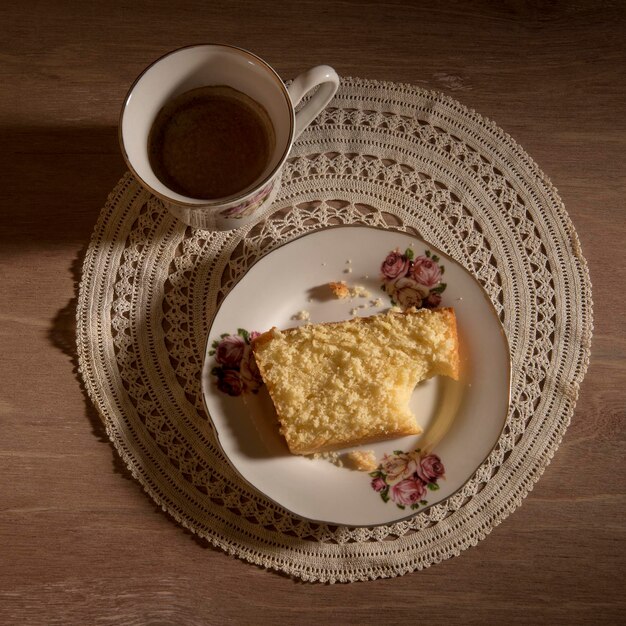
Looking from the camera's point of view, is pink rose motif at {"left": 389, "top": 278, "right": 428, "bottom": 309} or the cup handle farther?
pink rose motif at {"left": 389, "top": 278, "right": 428, "bottom": 309}

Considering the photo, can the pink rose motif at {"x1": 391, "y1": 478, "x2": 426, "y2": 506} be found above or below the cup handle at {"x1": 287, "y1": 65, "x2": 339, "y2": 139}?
below

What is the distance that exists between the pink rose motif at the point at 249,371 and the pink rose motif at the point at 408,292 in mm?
313

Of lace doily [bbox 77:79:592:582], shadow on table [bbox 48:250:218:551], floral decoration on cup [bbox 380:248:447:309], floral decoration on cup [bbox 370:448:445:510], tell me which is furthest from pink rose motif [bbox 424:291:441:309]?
shadow on table [bbox 48:250:218:551]

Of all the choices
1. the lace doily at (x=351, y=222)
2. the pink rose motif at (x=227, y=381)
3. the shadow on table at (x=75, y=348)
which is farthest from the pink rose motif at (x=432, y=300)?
the shadow on table at (x=75, y=348)

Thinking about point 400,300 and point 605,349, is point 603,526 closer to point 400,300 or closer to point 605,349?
point 605,349

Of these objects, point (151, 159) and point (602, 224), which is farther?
point (602, 224)

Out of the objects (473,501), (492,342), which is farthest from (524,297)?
(473,501)

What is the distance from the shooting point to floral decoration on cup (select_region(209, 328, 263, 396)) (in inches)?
46.5

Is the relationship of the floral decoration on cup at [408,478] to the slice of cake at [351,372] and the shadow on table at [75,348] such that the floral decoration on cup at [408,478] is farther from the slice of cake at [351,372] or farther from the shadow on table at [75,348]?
the shadow on table at [75,348]

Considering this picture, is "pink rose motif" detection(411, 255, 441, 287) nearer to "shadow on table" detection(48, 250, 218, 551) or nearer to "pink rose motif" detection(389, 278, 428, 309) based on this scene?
"pink rose motif" detection(389, 278, 428, 309)

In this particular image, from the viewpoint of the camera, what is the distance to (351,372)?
1.17 meters

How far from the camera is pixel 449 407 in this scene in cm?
122

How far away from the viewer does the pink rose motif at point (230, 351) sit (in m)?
1.18

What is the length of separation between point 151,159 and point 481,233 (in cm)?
69
